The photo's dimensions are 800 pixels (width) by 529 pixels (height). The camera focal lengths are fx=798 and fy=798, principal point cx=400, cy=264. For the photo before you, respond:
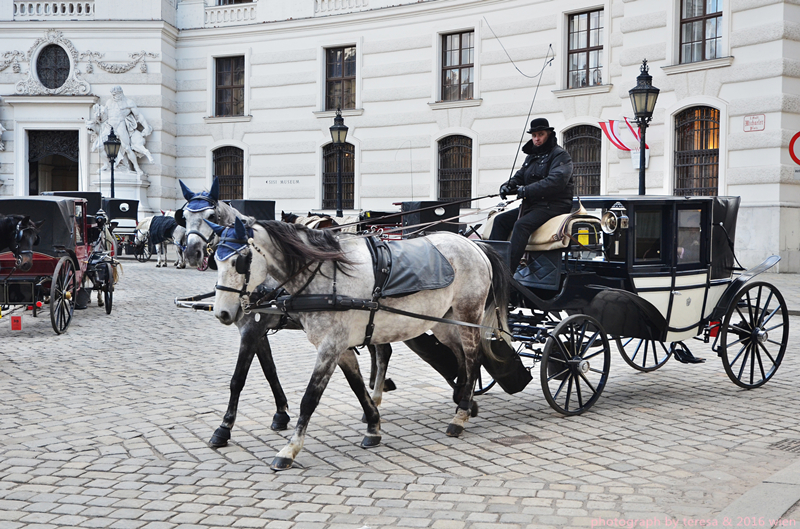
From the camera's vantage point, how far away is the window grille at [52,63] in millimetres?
30453

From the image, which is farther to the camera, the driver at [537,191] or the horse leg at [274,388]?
the driver at [537,191]

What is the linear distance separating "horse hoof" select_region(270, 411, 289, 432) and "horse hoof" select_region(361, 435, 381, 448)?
29.5 inches

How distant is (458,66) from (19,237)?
1833 centimetres

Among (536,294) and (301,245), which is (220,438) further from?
(536,294)

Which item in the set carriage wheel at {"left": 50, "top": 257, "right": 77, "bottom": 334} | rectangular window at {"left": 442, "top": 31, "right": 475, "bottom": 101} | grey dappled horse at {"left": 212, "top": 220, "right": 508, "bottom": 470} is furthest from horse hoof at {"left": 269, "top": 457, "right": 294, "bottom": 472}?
rectangular window at {"left": 442, "top": 31, "right": 475, "bottom": 101}

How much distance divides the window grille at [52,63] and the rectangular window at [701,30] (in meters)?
22.4

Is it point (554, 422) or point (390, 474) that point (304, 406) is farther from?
point (554, 422)

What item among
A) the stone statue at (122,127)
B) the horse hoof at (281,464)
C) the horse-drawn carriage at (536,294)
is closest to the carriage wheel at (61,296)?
the horse-drawn carriage at (536,294)

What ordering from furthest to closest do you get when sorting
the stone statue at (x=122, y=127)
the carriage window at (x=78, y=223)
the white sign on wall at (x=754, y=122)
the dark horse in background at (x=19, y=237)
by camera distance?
the stone statue at (x=122, y=127), the white sign on wall at (x=754, y=122), the carriage window at (x=78, y=223), the dark horse in background at (x=19, y=237)

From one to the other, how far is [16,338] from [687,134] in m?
16.8

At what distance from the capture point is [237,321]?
5629mm

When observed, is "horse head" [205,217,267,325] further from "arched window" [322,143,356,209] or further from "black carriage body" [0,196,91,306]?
"arched window" [322,143,356,209]

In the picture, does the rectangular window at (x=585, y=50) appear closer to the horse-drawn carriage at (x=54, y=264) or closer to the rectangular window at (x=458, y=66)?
the rectangular window at (x=458, y=66)

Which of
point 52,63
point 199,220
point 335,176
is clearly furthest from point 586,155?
point 52,63
